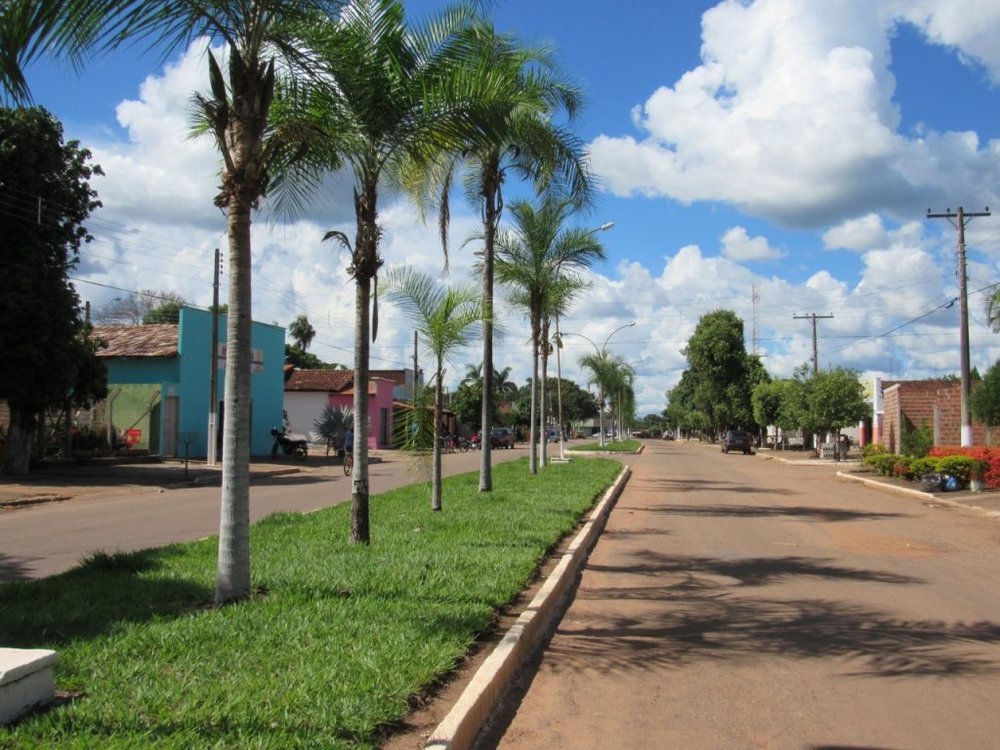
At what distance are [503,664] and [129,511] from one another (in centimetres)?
1251

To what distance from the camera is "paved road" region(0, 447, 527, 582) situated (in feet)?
36.0

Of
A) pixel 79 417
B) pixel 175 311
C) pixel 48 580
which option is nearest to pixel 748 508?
pixel 48 580

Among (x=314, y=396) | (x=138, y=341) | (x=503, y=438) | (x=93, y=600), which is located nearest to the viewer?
(x=93, y=600)

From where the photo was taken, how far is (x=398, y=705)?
4.64 m

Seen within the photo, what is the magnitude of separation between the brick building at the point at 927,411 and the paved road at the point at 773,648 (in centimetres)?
2371

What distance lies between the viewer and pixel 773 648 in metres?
6.65

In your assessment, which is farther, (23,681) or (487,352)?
(487,352)

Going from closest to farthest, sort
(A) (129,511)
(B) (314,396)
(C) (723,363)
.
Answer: (A) (129,511)
(B) (314,396)
(C) (723,363)

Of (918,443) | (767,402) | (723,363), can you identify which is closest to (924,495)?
(918,443)

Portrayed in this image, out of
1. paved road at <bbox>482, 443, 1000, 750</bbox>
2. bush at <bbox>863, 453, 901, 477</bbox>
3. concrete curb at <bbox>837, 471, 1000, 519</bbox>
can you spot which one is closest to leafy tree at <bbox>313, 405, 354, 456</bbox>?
concrete curb at <bbox>837, 471, 1000, 519</bbox>

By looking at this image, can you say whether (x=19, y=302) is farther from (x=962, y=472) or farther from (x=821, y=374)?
(x=821, y=374)

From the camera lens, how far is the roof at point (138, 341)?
105 feet

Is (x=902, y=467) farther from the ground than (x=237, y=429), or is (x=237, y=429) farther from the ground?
(x=237, y=429)

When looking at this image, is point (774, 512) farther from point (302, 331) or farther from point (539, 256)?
point (302, 331)
